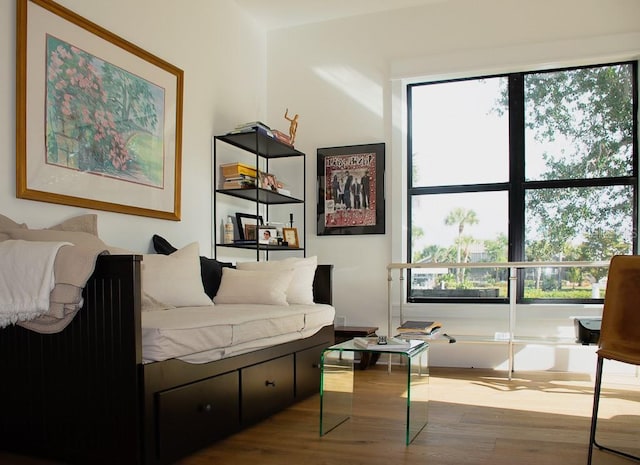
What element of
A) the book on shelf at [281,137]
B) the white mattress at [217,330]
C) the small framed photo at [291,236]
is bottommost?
the white mattress at [217,330]

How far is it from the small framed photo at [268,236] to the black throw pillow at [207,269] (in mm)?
667

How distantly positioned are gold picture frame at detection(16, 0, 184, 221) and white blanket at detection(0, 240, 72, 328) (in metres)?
0.77

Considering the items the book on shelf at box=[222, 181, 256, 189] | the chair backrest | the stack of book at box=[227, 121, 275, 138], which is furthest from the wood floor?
the stack of book at box=[227, 121, 275, 138]

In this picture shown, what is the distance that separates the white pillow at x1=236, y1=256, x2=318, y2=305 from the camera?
3773mm

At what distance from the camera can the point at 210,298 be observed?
11.9 feet

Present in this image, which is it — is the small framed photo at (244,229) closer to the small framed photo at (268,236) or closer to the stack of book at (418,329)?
the small framed photo at (268,236)

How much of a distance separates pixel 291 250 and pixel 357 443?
99.5 inches

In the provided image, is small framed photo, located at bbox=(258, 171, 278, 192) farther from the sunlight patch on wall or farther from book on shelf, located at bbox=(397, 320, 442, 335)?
book on shelf, located at bbox=(397, 320, 442, 335)

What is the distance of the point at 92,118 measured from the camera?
Result: 3.17 meters

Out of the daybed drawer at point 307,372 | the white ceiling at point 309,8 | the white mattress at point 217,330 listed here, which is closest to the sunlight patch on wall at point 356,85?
the white ceiling at point 309,8

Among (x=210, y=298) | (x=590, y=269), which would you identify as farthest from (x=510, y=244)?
(x=210, y=298)

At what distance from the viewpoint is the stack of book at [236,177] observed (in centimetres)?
434

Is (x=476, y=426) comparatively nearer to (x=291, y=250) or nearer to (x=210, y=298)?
(x=210, y=298)

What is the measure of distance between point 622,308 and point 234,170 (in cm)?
286
